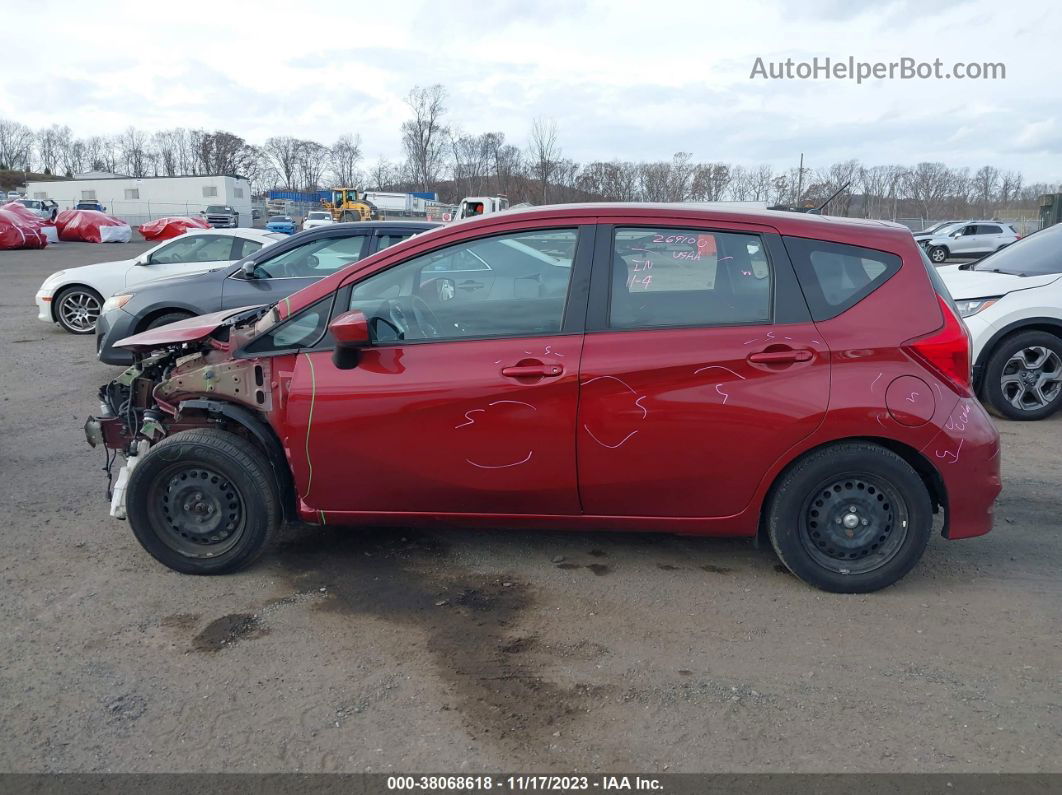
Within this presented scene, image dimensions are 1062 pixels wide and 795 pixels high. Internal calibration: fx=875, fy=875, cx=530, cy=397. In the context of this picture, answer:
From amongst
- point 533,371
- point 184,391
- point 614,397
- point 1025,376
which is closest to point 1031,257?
point 1025,376

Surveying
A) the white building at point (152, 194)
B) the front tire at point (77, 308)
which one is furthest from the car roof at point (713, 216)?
the white building at point (152, 194)

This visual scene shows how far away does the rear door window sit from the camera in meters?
4.03

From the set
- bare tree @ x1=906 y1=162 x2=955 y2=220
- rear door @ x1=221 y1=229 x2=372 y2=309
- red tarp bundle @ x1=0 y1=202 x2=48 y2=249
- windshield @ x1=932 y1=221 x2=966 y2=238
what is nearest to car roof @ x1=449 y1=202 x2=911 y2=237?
rear door @ x1=221 y1=229 x2=372 y2=309

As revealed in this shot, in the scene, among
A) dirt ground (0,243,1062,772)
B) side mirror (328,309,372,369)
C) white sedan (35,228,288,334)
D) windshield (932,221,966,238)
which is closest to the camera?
dirt ground (0,243,1062,772)

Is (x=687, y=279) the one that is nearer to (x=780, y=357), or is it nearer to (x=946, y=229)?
(x=780, y=357)

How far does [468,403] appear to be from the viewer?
3.99 meters

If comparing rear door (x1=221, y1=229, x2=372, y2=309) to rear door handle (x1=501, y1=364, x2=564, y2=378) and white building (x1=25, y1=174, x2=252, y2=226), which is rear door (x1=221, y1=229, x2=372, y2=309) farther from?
white building (x1=25, y1=174, x2=252, y2=226)

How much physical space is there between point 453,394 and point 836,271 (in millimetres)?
1857

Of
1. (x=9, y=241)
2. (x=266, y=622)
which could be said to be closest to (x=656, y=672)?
(x=266, y=622)

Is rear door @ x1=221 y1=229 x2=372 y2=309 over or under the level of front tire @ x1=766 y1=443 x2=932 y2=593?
over

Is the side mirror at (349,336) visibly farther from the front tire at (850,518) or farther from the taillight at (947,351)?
the taillight at (947,351)

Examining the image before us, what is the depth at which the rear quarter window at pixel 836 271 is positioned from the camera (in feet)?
13.1

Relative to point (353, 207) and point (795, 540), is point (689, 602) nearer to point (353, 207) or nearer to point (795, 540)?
point (795, 540)

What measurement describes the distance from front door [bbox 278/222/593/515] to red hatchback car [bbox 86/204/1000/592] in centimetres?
1
